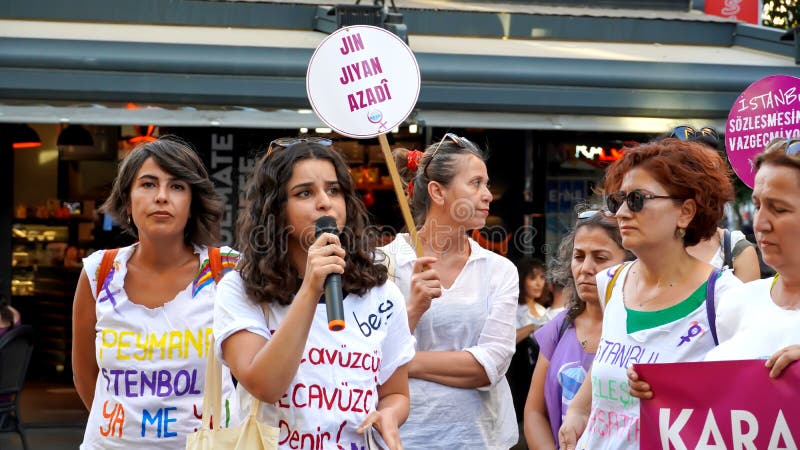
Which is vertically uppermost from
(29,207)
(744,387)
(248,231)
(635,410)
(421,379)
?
(248,231)

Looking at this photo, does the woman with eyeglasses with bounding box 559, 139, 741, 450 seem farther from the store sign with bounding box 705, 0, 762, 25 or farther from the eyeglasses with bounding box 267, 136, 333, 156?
the store sign with bounding box 705, 0, 762, 25

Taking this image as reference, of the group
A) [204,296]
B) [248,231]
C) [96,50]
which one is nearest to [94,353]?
[204,296]

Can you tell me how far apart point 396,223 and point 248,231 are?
28.5 ft

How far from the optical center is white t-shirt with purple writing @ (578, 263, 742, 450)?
334 cm

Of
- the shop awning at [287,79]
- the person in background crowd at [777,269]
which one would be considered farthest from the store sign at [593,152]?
the person in background crowd at [777,269]

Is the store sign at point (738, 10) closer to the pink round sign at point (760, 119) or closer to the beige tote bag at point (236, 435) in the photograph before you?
the pink round sign at point (760, 119)

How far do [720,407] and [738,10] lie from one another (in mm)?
9144

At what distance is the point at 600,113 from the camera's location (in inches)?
357

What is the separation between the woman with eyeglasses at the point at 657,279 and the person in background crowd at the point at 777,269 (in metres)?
0.32

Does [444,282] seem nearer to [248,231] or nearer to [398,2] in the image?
[248,231]

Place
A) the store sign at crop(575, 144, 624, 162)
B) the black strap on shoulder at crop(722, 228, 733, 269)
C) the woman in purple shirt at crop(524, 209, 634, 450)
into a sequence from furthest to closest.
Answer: the store sign at crop(575, 144, 624, 162)
the black strap on shoulder at crop(722, 228, 733, 269)
the woman in purple shirt at crop(524, 209, 634, 450)

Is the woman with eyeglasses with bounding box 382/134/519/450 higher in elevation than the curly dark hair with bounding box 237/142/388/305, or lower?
lower

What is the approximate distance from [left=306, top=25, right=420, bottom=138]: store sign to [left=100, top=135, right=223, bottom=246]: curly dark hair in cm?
55

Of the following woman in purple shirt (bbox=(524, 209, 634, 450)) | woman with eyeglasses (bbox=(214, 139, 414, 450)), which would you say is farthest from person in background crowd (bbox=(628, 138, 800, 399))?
woman in purple shirt (bbox=(524, 209, 634, 450))
